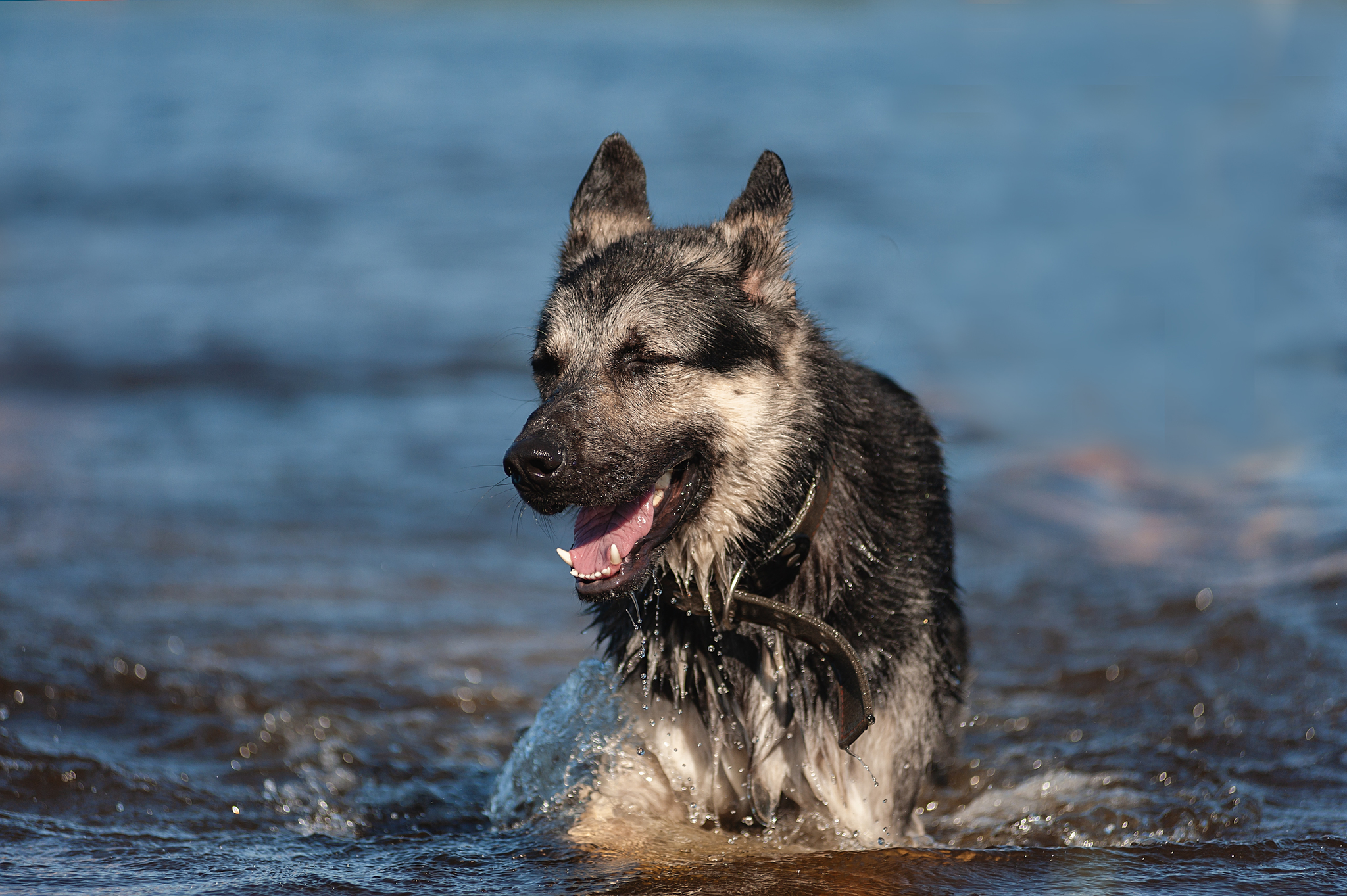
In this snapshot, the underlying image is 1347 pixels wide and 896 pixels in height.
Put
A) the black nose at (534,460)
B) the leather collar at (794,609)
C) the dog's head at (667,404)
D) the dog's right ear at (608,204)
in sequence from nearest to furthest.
Answer: the black nose at (534,460), the dog's head at (667,404), the leather collar at (794,609), the dog's right ear at (608,204)

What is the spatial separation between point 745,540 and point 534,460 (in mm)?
794

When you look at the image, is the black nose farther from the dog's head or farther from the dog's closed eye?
the dog's closed eye

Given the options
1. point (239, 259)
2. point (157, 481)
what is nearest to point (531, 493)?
point (157, 481)

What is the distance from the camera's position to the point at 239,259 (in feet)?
53.9

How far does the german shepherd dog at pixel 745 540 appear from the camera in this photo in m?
3.94

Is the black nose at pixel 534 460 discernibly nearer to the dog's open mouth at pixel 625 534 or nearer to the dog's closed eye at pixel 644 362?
the dog's open mouth at pixel 625 534

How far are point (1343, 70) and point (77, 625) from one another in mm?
24311

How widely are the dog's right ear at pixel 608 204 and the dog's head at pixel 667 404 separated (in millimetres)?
446

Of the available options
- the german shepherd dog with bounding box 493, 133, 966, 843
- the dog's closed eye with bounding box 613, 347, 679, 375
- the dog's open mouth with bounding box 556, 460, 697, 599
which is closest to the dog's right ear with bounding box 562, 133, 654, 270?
the german shepherd dog with bounding box 493, 133, 966, 843

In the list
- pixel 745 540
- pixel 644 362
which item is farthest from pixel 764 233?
pixel 745 540

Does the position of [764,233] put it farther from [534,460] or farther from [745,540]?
[534,460]

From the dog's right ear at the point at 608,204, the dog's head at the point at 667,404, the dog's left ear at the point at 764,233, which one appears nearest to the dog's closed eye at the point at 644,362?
the dog's head at the point at 667,404

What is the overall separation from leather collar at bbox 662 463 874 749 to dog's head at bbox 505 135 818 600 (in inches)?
3.3

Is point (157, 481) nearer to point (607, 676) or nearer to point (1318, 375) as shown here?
point (607, 676)
